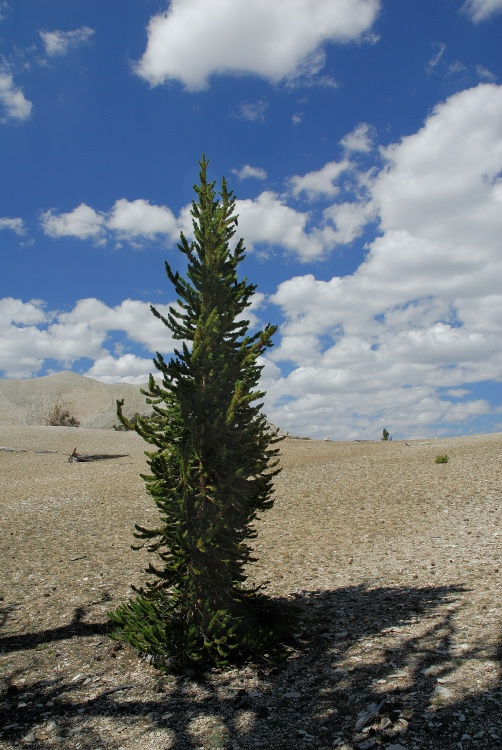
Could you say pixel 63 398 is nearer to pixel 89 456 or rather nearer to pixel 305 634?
pixel 89 456

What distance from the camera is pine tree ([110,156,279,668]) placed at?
645 centimetres

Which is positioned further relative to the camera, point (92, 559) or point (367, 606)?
point (92, 559)

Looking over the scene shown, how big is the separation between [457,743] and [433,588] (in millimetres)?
4804

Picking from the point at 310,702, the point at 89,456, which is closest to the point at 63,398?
the point at 89,456

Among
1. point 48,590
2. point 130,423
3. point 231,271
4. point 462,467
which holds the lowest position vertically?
point 48,590

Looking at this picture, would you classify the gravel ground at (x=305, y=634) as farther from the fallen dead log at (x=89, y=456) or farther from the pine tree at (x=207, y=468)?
the fallen dead log at (x=89, y=456)

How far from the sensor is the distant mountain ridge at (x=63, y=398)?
7950cm

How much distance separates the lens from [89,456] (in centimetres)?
3072

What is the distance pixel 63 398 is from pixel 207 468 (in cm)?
9056

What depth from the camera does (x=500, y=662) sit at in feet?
18.9

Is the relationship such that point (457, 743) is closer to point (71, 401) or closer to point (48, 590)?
point (48, 590)

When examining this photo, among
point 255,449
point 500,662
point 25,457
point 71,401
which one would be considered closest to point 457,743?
point 500,662

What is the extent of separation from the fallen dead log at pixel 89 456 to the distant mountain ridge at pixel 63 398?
41.6 metres

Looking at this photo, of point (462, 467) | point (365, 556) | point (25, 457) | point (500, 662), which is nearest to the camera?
point (500, 662)
